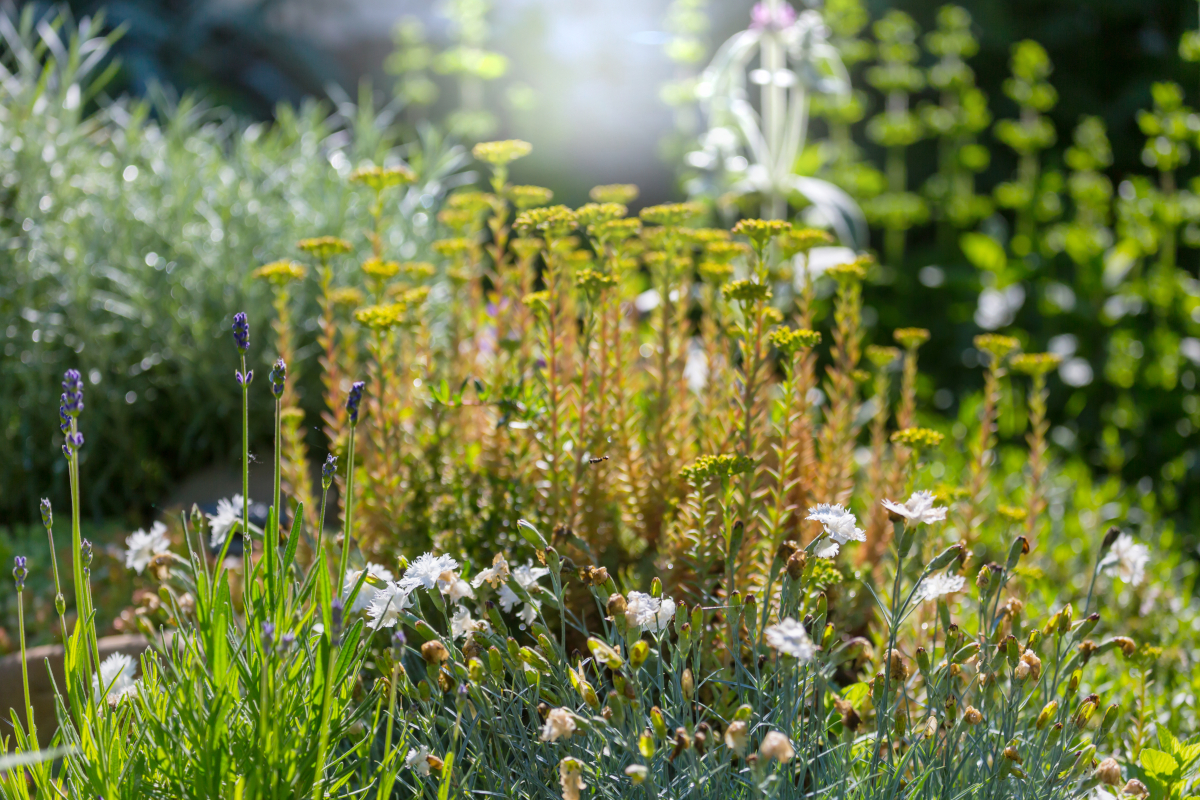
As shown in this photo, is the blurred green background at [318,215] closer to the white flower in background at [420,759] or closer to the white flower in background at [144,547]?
the white flower in background at [144,547]

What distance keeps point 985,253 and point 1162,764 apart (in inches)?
132

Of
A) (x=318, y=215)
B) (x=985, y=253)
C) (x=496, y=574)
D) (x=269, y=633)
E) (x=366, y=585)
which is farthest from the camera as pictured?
(x=985, y=253)

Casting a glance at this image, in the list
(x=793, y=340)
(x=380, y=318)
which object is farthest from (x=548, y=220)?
(x=793, y=340)

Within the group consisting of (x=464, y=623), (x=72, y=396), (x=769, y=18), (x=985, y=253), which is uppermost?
(x=769, y=18)

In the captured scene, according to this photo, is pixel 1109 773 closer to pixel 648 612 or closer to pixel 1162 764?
pixel 1162 764

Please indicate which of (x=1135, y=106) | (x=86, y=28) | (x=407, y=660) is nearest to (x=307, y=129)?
(x=86, y=28)

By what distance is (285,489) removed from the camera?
2.01 meters

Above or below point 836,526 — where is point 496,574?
below

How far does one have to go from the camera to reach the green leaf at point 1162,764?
1410 millimetres

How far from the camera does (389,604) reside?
1.31 m

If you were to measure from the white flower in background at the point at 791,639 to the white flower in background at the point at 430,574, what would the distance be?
18.4 inches

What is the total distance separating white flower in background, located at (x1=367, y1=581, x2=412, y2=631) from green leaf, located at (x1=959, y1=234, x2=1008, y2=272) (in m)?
3.79

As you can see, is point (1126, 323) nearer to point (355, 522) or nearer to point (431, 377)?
point (431, 377)

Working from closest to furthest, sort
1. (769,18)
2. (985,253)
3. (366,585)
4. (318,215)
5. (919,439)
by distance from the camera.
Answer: (366,585)
(919,439)
(318,215)
(769,18)
(985,253)
